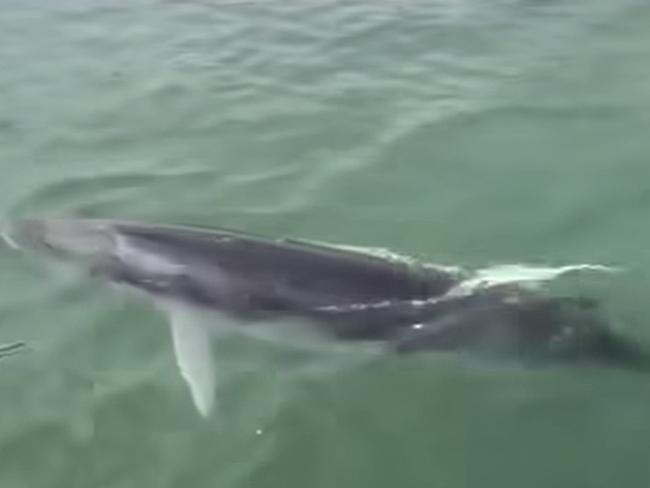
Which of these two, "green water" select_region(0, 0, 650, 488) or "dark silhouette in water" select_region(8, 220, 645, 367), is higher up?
"dark silhouette in water" select_region(8, 220, 645, 367)

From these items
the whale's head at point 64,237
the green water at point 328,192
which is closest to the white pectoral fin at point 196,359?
the green water at point 328,192

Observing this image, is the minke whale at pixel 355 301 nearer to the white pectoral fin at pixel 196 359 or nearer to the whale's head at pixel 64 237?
the white pectoral fin at pixel 196 359

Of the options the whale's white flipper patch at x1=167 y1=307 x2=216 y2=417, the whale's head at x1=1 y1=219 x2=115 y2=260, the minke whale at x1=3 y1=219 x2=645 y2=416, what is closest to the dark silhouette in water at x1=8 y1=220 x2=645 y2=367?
the minke whale at x1=3 y1=219 x2=645 y2=416

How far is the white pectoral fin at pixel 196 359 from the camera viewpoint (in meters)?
6.41

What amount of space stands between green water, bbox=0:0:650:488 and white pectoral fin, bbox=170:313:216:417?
0.10m

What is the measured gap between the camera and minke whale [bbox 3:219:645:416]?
20.7 ft

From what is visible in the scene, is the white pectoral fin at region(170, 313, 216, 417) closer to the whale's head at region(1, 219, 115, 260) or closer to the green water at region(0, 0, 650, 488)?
the green water at region(0, 0, 650, 488)

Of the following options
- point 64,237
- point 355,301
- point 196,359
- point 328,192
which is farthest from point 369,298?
point 328,192

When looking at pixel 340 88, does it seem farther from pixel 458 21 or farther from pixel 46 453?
pixel 46 453

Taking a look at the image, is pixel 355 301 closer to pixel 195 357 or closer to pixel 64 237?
pixel 195 357

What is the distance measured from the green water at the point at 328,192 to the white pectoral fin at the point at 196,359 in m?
0.10

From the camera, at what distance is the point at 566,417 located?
626cm

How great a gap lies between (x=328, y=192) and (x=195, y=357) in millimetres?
2321

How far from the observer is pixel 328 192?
8.57 meters
